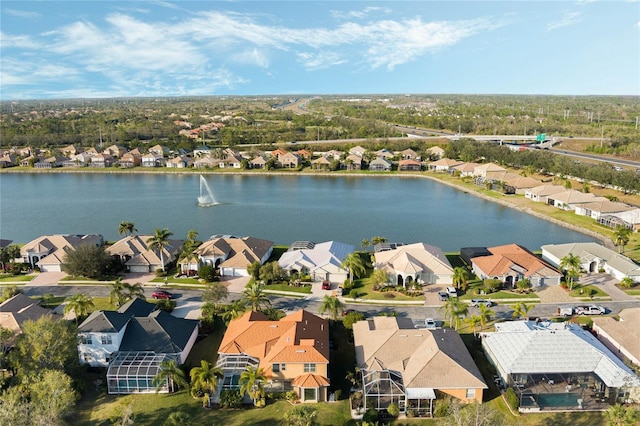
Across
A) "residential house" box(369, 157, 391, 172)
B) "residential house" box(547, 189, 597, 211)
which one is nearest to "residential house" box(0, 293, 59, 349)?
"residential house" box(547, 189, 597, 211)

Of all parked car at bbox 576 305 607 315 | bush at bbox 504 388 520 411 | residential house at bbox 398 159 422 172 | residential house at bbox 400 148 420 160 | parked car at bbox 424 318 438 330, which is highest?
residential house at bbox 400 148 420 160

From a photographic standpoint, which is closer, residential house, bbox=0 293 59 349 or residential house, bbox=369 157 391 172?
residential house, bbox=0 293 59 349

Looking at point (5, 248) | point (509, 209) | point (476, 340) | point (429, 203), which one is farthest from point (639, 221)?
point (5, 248)

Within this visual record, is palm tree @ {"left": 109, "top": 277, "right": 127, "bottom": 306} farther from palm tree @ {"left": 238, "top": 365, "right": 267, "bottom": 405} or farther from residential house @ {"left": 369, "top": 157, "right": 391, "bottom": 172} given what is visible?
residential house @ {"left": 369, "top": 157, "right": 391, "bottom": 172}

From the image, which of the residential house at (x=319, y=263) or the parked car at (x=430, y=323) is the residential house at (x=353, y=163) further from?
the parked car at (x=430, y=323)

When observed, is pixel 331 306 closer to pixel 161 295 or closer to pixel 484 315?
pixel 484 315

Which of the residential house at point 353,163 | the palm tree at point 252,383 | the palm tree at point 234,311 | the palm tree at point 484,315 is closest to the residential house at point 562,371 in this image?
the palm tree at point 484,315

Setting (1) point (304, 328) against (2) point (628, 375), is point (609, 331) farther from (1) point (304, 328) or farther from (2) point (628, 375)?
(1) point (304, 328)
